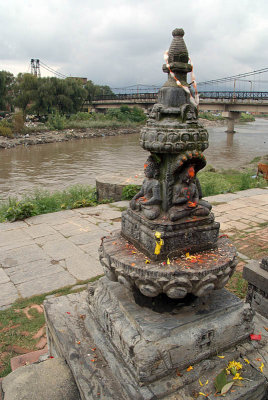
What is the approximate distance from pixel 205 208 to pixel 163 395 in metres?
1.18

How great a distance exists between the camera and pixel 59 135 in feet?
103

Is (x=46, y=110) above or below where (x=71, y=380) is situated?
above

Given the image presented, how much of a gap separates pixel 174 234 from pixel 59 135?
102 ft

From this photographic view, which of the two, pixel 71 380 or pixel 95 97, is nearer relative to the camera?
pixel 71 380

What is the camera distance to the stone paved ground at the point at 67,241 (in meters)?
3.95

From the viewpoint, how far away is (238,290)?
3568 mm

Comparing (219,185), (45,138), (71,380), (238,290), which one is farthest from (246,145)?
(71,380)

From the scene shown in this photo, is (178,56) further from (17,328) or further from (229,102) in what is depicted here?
(229,102)

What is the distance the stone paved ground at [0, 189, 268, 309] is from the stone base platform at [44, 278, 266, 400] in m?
1.65

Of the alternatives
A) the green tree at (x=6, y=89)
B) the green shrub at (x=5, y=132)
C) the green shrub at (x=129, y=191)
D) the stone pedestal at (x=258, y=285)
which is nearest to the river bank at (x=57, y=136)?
the green shrub at (x=5, y=132)

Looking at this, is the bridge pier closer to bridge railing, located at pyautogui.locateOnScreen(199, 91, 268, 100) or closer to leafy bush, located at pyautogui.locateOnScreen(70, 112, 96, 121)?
bridge railing, located at pyautogui.locateOnScreen(199, 91, 268, 100)

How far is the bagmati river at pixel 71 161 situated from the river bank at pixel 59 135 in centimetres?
105

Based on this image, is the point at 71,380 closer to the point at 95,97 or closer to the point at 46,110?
the point at 46,110

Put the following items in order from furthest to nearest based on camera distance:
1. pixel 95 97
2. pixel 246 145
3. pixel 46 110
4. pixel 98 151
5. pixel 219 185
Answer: pixel 95 97, pixel 46 110, pixel 246 145, pixel 98 151, pixel 219 185
